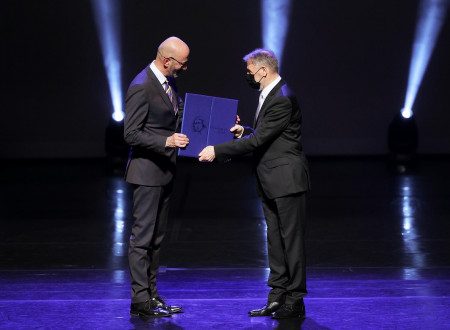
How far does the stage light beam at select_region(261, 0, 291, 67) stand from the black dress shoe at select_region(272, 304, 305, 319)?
7.77m

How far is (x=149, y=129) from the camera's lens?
329cm

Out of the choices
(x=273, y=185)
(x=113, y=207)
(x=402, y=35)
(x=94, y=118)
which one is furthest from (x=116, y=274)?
(x=402, y=35)

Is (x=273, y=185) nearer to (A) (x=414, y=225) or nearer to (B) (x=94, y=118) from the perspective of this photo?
(A) (x=414, y=225)

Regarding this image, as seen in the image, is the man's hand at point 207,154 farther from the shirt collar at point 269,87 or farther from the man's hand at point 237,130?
the shirt collar at point 269,87

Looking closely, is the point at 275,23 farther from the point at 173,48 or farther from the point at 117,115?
the point at 173,48

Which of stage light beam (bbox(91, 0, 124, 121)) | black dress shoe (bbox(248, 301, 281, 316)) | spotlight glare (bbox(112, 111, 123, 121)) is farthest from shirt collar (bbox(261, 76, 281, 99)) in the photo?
stage light beam (bbox(91, 0, 124, 121))

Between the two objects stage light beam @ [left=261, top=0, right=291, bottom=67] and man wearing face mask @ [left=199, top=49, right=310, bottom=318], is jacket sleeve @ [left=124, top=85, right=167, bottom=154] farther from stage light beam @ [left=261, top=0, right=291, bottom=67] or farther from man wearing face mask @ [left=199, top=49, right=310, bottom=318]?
stage light beam @ [left=261, top=0, right=291, bottom=67]

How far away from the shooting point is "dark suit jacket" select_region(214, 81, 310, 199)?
3207 mm

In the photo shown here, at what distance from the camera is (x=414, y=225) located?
19.0 feet

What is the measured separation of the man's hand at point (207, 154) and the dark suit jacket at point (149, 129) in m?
0.16

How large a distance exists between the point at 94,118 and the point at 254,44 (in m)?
2.79

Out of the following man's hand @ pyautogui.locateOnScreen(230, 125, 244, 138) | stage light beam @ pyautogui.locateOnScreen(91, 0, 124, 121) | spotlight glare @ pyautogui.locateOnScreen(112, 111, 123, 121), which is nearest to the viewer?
man's hand @ pyautogui.locateOnScreen(230, 125, 244, 138)

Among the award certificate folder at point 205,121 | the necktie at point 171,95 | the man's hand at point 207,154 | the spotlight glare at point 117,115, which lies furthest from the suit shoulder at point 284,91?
the spotlight glare at point 117,115

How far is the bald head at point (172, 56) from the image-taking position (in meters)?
3.23
